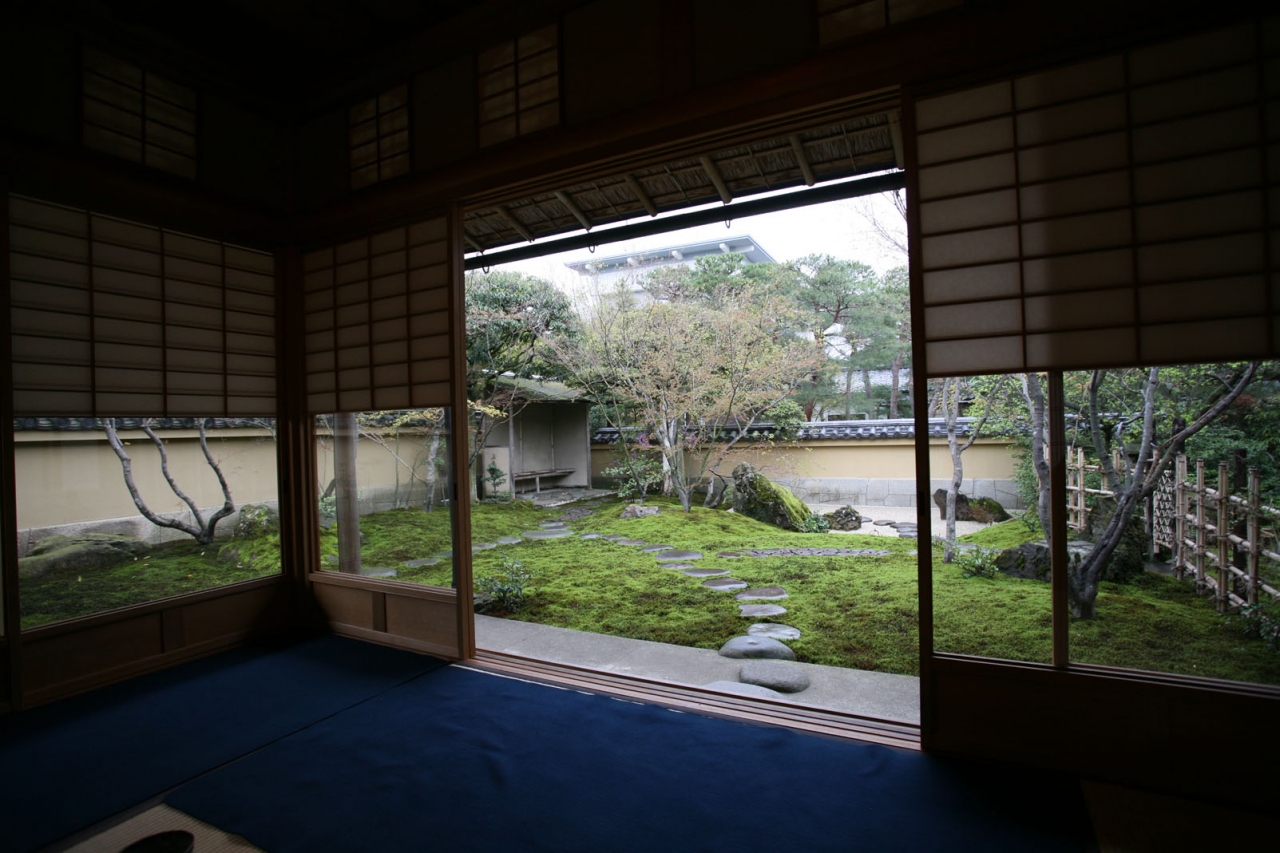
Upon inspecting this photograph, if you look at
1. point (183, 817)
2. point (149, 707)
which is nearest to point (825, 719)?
point (183, 817)

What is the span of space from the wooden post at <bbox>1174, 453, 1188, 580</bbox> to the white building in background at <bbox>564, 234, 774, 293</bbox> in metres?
6.63

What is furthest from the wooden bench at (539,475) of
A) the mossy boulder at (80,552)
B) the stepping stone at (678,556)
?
the mossy boulder at (80,552)

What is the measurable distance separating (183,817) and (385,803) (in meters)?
0.57

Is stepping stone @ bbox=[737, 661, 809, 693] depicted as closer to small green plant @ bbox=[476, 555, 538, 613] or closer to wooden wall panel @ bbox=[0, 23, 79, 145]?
small green plant @ bbox=[476, 555, 538, 613]

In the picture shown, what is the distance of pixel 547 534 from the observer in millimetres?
7254

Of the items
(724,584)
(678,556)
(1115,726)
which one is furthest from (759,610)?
(1115,726)

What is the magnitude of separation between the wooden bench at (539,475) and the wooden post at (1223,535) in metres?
7.86

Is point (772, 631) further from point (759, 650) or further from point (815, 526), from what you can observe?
point (815, 526)

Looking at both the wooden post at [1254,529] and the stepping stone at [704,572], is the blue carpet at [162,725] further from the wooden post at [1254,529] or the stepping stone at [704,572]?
the wooden post at [1254,529]

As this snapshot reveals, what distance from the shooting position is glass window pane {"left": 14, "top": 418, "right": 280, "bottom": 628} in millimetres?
3738

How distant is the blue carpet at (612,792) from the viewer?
1.67m

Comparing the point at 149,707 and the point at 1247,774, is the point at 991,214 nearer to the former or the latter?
the point at 1247,774

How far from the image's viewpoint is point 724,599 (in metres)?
4.61

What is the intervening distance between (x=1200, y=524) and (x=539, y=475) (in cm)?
827
